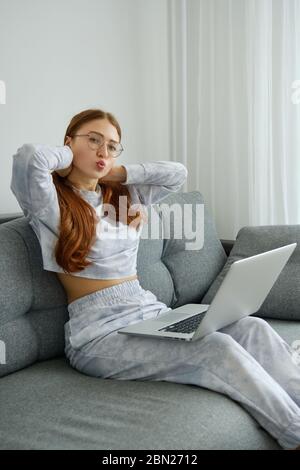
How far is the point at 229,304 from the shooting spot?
1.57m

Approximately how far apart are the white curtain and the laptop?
1089 millimetres

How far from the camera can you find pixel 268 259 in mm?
1631

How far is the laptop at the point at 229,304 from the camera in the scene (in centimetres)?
150

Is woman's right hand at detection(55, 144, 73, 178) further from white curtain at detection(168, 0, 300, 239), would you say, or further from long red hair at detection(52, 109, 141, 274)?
white curtain at detection(168, 0, 300, 239)

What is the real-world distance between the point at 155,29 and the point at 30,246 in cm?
173

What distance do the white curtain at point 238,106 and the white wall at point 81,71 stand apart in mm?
113

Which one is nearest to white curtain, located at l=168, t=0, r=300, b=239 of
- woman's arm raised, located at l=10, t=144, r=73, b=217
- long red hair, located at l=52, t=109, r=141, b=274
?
long red hair, located at l=52, t=109, r=141, b=274

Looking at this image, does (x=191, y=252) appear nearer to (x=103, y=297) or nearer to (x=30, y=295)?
(x=103, y=297)

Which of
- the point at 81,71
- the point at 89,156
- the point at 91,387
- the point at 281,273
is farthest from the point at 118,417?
the point at 81,71

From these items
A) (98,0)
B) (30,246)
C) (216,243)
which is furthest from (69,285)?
(98,0)

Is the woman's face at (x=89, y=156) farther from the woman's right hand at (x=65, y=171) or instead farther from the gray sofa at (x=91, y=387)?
the gray sofa at (x=91, y=387)

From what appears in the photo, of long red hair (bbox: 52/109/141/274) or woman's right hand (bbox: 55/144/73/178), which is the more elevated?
woman's right hand (bbox: 55/144/73/178)

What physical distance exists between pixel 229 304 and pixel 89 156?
0.67 m

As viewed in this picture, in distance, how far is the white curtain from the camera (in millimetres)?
2742
